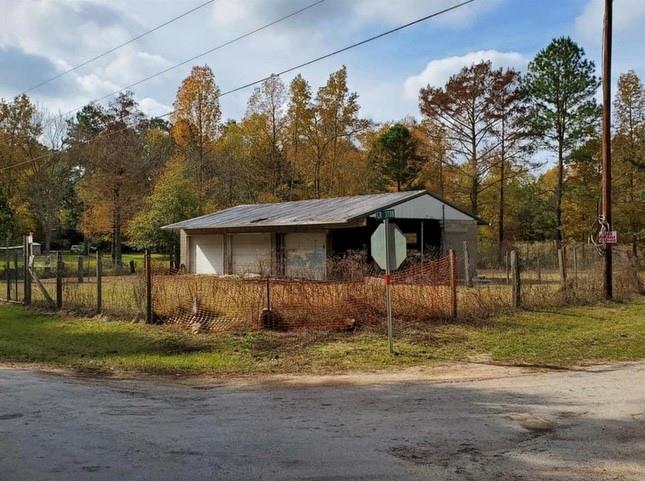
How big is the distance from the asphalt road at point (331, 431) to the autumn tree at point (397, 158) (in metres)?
37.7

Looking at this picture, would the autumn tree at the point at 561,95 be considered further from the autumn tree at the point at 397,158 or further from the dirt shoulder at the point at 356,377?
the dirt shoulder at the point at 356,377

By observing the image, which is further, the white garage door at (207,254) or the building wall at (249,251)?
the white garage door at (207,254)

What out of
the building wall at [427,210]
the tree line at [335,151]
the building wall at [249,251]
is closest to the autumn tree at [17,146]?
the tree line at [335,151]

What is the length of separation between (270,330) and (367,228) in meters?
14.7

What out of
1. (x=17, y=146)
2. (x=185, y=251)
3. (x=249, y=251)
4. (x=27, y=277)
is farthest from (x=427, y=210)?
(x=17, y=146)

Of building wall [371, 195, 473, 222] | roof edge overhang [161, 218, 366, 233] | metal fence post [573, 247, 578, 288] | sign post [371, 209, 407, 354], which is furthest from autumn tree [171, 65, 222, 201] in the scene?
sign post [371, 209, 407, 354]

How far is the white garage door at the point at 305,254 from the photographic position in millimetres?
27062

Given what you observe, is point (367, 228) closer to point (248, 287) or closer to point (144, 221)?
point (248, 287)

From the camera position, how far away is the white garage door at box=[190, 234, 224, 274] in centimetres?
3241

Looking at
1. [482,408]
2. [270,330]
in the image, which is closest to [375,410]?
[482,408]

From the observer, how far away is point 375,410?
732 centimetres

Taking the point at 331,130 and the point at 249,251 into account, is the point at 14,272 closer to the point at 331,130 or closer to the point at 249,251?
the point at 249,251

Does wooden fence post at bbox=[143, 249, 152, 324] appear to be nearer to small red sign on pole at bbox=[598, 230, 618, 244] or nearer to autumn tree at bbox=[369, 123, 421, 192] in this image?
small red sign on pole at bbox=[598, 230, 618, 244]

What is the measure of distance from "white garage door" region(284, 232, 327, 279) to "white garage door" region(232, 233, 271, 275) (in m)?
1.07
